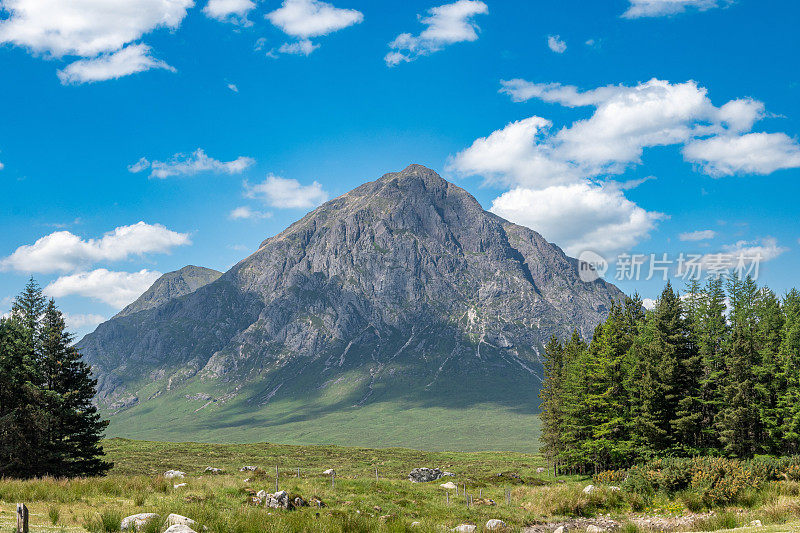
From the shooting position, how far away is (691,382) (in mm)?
58062

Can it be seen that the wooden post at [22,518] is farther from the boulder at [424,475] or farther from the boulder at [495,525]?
the boulder at [424,475]

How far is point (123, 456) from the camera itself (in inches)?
3199

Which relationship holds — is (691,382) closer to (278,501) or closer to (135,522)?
(278,501)

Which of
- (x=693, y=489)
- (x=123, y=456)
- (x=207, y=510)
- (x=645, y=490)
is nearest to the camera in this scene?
(x=207, y=510)

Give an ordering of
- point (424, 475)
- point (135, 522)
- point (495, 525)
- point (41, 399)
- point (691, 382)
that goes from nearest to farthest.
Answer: point (135, 522) → point (495, 525) → point (41, 399) → point (691, 382) → point (424, 475)

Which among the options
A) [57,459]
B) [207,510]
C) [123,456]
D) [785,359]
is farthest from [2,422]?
[785,359]

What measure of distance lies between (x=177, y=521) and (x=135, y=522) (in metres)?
1.43

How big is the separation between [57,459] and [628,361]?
199 ft

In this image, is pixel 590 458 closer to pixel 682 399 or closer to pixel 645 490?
pixel 682 399

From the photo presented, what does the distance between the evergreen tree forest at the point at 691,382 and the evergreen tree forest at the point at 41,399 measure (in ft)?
178

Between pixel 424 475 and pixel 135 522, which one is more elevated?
pixel 135 522

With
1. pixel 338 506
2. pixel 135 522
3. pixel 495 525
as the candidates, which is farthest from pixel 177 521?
pixel 495 525

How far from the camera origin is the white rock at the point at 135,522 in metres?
17.6

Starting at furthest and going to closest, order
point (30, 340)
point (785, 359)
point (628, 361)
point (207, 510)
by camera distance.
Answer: point (628, 361) → point (785, 359) → point (30, 340) → point (207, 510)
